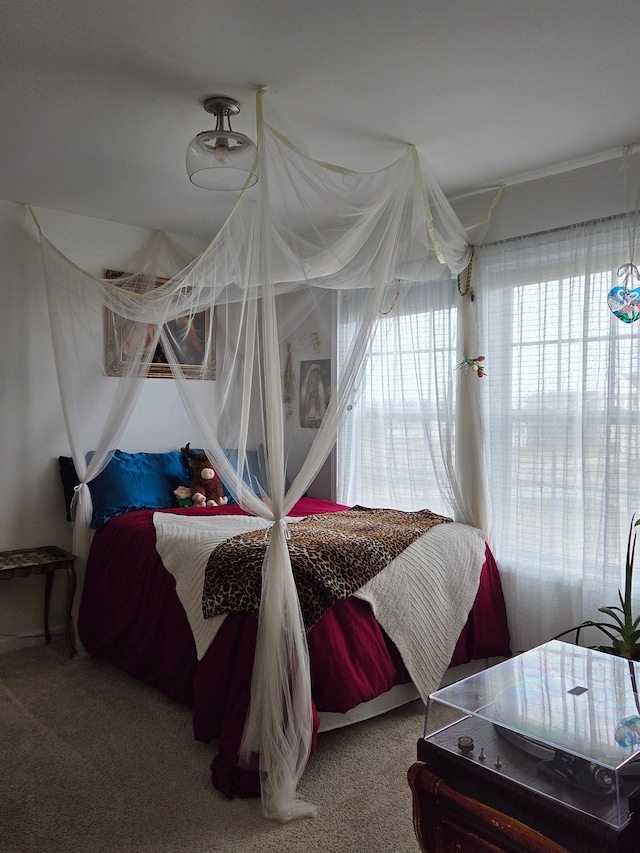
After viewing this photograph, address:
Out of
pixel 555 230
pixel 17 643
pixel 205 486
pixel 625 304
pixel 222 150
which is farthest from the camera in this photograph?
pixel 205 486

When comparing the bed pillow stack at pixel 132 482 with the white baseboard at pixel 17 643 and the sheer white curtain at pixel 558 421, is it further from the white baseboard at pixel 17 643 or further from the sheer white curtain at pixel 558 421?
the sheer white curtain at pixel 558 421

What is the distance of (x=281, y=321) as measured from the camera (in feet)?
8.35

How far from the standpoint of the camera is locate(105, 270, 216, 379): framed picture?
9.17ft

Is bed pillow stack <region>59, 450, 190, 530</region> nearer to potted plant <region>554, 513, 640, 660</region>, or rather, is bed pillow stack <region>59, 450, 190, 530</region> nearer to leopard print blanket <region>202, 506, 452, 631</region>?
leopard print blanket <region>202, 506, 452, 631</region>

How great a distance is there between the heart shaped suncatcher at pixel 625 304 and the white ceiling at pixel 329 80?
695 mm

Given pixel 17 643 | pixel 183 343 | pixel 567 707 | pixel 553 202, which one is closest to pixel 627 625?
pixel 567 707

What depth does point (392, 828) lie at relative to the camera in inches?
85.6

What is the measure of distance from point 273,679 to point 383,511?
153 centimetres

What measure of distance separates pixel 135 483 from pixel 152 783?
6.11 ft

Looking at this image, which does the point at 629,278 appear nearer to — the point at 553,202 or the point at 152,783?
the point at 553,202

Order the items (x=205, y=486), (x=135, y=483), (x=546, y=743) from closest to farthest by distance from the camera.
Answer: (x=546, y=743), (x=135, y=483), (x=205, y=486)

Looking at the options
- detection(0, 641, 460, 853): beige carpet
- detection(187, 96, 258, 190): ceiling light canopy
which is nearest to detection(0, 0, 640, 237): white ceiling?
detection(187, 96, 258, 190): ceiling light canopy

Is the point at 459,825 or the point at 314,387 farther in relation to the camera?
the point at 314,387

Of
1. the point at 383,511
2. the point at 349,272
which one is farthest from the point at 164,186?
the point at 383,511
